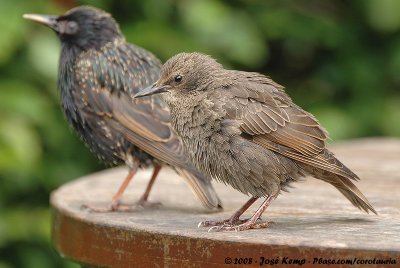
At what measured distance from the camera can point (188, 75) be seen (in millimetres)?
4156

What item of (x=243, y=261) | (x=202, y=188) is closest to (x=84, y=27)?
(x=202, y=188)

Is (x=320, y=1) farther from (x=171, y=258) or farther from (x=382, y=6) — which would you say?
(x=171, y=258)

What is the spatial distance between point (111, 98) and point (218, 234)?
1885 millimetres

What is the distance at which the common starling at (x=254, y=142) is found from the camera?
388 cm

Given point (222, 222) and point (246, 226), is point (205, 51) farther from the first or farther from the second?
point (246, 226)

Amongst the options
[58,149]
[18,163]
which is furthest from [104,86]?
[58,149]

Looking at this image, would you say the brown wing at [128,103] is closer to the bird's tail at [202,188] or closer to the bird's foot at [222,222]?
the bird's tail at [202,188]

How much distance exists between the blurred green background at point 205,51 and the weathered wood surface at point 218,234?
41.7 inches

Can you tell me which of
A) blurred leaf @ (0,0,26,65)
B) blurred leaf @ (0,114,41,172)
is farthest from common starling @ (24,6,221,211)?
blurred leaf @ (0,114,41,172)

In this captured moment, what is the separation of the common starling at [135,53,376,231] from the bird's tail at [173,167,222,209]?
33 centimetres

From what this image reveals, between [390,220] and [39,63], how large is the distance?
3.07 meters

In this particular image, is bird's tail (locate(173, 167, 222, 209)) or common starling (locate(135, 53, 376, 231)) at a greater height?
common starling (locate(135, 53, 376, 231))

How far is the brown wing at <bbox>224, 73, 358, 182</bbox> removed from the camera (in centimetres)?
389

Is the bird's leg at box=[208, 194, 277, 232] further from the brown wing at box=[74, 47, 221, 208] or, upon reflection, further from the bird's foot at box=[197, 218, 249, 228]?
the brown wing at box=[74, 47, 221, 208]
